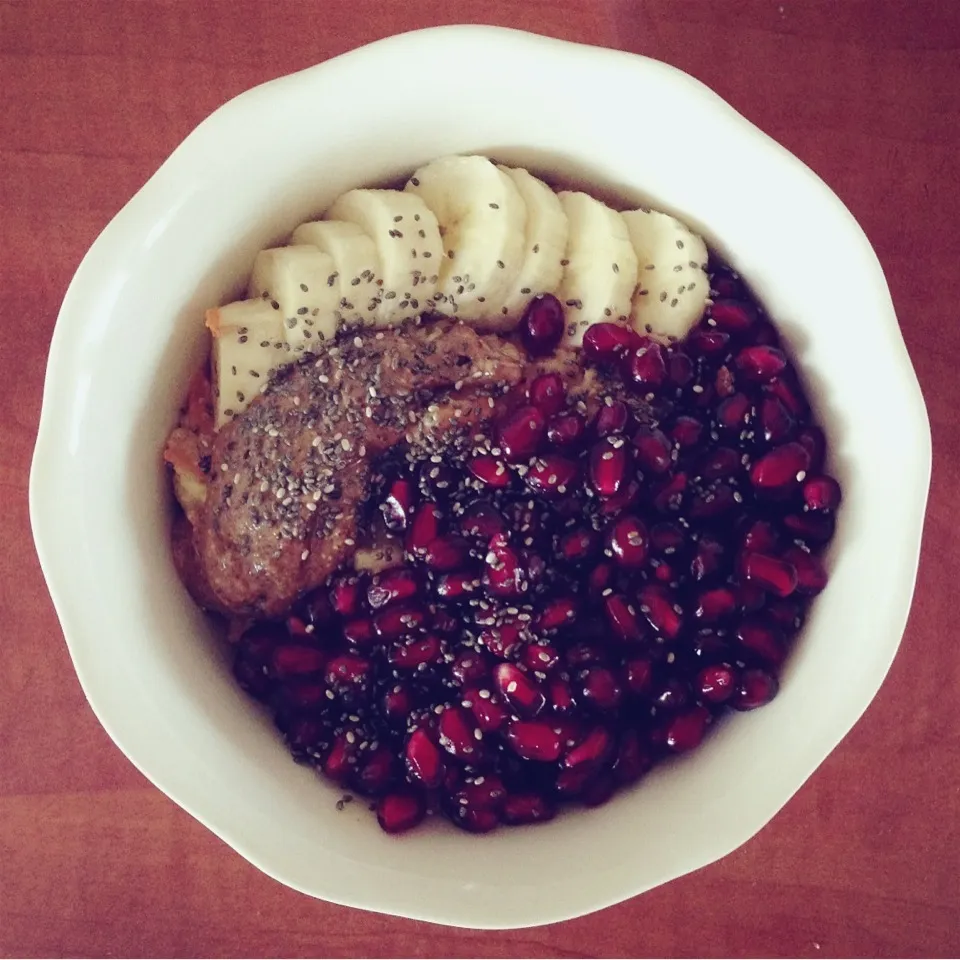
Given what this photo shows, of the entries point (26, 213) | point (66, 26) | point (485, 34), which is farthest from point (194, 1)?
point (485, 34)

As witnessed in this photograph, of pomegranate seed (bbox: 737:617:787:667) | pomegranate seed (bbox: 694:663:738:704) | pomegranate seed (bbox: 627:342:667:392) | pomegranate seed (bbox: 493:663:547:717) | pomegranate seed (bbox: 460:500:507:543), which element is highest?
pomegranate seed (bbox: 627:342:667:392)

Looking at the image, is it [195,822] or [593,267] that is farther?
[195,822]

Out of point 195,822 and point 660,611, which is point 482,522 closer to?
point 660,611

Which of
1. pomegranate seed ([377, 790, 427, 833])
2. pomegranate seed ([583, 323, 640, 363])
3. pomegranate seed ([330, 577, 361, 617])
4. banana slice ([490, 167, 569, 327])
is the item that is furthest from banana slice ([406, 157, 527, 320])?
pomegranate seed ([377, 790, 427, 833])

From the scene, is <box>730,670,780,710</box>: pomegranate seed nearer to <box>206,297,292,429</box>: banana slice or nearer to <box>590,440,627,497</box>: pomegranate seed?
<box>590,440,627,497</box>: pomegranate seed

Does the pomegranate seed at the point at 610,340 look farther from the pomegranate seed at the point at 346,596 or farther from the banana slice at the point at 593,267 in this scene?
the pomegranate seed at the point at 346,596

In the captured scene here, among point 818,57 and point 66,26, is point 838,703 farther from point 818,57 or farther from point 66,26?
point 66,26

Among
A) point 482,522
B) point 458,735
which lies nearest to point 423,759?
point 458,735
